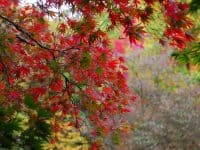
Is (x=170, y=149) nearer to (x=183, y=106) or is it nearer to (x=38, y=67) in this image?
(x=183, y=106)

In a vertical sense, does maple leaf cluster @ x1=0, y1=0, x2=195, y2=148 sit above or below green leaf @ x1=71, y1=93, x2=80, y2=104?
above

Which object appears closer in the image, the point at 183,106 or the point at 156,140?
the point at 156,140

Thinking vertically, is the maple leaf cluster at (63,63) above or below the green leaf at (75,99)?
above

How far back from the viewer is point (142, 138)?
1173 cm

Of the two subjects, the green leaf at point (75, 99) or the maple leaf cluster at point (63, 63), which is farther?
the green leaf at point (75, 99)

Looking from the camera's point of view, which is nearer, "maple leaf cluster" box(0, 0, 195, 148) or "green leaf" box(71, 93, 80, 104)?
"maple leaf cluster" box(0, 0, 195, 148)

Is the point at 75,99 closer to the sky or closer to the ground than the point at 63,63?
closer to the ground

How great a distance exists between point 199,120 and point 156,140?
4.03 ft

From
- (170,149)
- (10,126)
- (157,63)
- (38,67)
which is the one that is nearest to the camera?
(10,126)

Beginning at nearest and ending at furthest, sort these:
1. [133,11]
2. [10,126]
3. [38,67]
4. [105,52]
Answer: [10,126] → [133,11] → [105,52] → [38,67]

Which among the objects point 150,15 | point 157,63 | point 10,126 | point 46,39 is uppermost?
point 157,63

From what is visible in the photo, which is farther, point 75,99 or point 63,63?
point 75,99

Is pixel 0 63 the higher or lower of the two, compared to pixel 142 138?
higher

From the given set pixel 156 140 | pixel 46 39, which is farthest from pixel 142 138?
pixel 46 39
